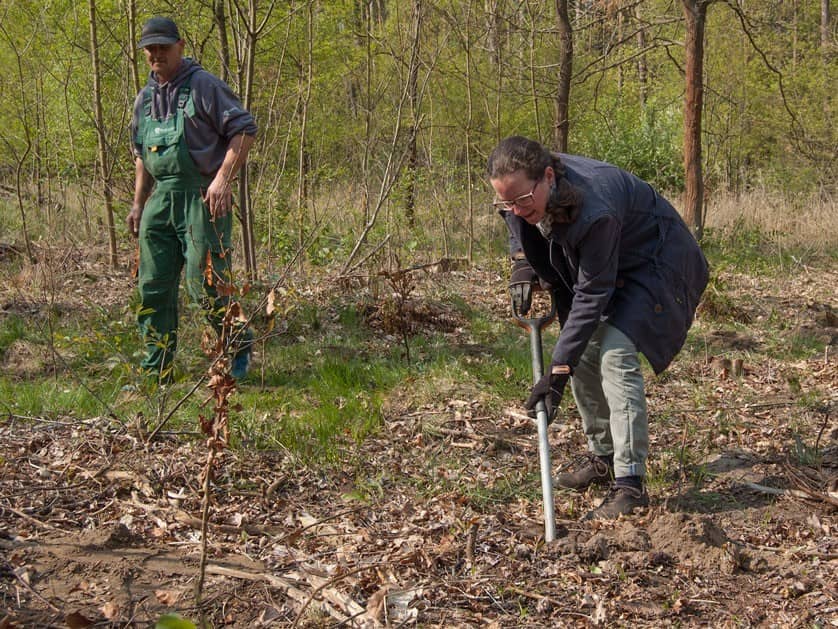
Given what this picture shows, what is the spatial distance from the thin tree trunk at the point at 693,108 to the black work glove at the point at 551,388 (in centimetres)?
698

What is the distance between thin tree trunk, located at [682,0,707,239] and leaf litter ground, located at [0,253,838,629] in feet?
17.3

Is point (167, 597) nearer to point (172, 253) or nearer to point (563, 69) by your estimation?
point (172, 253)

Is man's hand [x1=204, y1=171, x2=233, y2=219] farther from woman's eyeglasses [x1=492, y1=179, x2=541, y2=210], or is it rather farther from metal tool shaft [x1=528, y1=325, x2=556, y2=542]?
metal tool shaft [x1=528, y1=325, x2=556, y2=542]

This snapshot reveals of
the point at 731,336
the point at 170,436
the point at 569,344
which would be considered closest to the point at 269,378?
the point at 170,436

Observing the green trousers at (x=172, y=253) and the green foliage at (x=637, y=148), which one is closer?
the green trousers at (x=172, y=253)

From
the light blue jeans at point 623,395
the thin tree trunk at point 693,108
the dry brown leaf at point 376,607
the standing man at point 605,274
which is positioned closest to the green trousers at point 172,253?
the standing man at point 605,274

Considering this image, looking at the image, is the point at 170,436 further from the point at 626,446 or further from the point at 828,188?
the point at 828,188

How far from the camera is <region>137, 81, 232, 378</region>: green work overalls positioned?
4832 millimetres

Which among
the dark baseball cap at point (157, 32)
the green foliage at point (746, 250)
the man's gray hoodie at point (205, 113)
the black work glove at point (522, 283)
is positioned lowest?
the green foliage at point (746, 250)

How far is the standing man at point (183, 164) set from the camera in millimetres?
4754

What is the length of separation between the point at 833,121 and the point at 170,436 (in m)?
14.9

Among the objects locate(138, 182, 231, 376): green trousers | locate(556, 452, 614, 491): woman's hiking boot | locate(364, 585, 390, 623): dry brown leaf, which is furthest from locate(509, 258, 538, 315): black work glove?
locate(138, 182, 231, 376): green trousers

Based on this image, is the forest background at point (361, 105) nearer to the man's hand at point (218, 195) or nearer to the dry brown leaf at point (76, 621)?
the man's hand at point (218, 195)

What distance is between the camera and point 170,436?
422 centimetres
